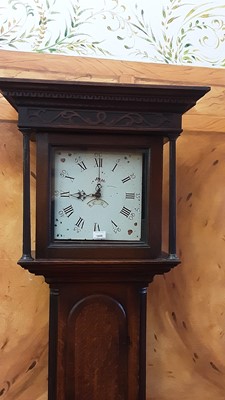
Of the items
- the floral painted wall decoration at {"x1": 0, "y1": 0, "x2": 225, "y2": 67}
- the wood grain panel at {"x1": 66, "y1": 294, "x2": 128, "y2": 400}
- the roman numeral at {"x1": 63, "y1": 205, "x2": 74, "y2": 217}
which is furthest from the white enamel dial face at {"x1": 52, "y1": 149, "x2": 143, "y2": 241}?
the floral painted wall decoration at {"x1": 0, "y1": 0, "x2": 225, "y2": 67}

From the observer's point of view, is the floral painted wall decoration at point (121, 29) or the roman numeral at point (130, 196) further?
the floral painted wall decoration at point (121, 29)

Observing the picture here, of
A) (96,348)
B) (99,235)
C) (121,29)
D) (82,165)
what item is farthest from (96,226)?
(121,29)

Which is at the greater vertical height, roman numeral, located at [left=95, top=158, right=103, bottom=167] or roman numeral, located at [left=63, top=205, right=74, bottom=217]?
roman numeral, located at [left=95, top=158, right=103, bottom=167]

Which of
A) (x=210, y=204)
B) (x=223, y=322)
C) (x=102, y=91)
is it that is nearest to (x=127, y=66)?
(x=102, y=91)

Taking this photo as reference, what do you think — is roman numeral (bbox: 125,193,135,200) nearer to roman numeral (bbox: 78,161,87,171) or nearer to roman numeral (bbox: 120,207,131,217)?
roman numeral (bbox: 120,207,131,217)

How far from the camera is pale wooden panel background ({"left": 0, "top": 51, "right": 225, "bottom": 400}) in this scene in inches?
46.3

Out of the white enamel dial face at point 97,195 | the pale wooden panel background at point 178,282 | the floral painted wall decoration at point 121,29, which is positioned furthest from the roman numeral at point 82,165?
the floral painted wall decoration at point 121,29

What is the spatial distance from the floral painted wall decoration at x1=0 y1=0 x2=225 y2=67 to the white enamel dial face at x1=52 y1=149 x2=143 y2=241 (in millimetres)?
406

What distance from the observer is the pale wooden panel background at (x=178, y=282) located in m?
1.18

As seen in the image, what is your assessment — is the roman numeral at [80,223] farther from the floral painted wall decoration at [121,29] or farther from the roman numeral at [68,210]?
the floral painted wall decoration at [121,29]

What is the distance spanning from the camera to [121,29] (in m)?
1.22

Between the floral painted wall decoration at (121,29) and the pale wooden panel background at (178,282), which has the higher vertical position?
the floral painted wall decoration at (121,29)

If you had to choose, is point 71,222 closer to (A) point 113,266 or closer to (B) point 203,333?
(A) point 113,266

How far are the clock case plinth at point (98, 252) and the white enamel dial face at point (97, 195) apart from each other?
3cm
